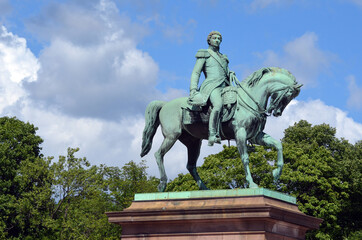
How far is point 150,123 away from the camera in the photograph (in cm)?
2173

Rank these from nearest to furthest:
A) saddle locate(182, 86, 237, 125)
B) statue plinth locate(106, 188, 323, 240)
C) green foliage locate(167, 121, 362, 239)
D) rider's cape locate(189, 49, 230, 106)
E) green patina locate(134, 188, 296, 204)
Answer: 1. statue plinth locate(106, 188, 323, 240)
2. green patina locate(134, 188, 296, 204)
3. saddle locate(182, 86, 237, 125)
4. rider's cape locate(189, 49, 230, 106)
5. green foliage locate(167, 121, 362, 239)

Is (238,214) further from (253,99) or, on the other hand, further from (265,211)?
(253,99)

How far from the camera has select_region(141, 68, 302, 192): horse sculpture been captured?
2005 cm

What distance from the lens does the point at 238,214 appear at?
18.0 m

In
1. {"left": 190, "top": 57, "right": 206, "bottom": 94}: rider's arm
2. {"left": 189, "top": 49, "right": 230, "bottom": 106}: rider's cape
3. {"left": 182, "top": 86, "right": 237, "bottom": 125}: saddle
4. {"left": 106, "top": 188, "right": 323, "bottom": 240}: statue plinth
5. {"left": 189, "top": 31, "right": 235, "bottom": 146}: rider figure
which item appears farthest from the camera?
{"left": 190, "top": 57, "right": 206, "bottom": 94}: rider's arm

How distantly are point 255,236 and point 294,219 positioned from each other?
1.57 meters

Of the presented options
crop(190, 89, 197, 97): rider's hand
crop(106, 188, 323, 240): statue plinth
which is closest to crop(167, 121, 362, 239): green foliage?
crop(190, 89, 197, 97): rider's hand

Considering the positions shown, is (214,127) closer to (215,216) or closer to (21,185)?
(215,216)

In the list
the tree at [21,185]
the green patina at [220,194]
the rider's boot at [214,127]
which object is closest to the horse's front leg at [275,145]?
the green patina at [220,194]

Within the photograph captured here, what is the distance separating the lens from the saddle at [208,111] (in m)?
20.3

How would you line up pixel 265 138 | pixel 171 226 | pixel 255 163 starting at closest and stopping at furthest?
pixel 171 226, pixel 265 138, pixel 255 163

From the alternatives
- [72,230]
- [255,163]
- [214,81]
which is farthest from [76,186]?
[214,81]

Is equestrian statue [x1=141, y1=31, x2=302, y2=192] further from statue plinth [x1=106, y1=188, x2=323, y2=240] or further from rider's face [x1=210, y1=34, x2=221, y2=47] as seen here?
statue plinth [x1=106, y1=188, x2=323, y2=240]

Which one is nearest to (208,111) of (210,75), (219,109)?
(219,109)
